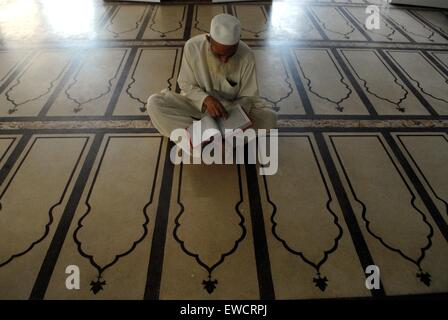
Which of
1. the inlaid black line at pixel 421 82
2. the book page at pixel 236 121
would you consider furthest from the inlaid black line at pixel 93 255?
the inlaid black line at pixel 421 82

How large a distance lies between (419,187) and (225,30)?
3.71 ft

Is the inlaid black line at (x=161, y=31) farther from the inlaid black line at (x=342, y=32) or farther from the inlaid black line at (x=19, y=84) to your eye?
the inlaid black line at (x=342, y=32)

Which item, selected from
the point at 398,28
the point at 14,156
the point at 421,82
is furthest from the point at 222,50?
the point at 398,28

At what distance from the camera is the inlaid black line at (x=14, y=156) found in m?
1.68

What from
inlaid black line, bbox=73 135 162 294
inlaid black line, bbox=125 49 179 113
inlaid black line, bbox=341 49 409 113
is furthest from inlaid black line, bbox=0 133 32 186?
inlaid black line, bbox=341 49 409 113

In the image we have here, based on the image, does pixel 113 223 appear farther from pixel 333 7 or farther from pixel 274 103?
pixel 333 7

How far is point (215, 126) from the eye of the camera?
1600mm

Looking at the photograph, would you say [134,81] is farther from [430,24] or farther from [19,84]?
[430,24]

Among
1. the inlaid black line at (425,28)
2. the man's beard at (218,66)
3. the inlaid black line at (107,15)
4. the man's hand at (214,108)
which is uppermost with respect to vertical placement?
the inlaid black line at (107,15)

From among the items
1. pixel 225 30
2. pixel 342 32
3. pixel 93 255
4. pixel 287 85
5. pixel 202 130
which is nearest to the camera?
pixel 93 255

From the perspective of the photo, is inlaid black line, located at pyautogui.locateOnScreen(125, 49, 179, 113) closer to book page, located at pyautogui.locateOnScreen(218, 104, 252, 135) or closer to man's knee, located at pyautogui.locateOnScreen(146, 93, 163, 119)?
man's knee, located at pyautogui.locateOnScreen(146, 93, 163, 119)

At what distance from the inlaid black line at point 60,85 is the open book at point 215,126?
3.24 ft

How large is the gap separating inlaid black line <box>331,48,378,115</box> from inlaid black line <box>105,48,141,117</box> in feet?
4.97
